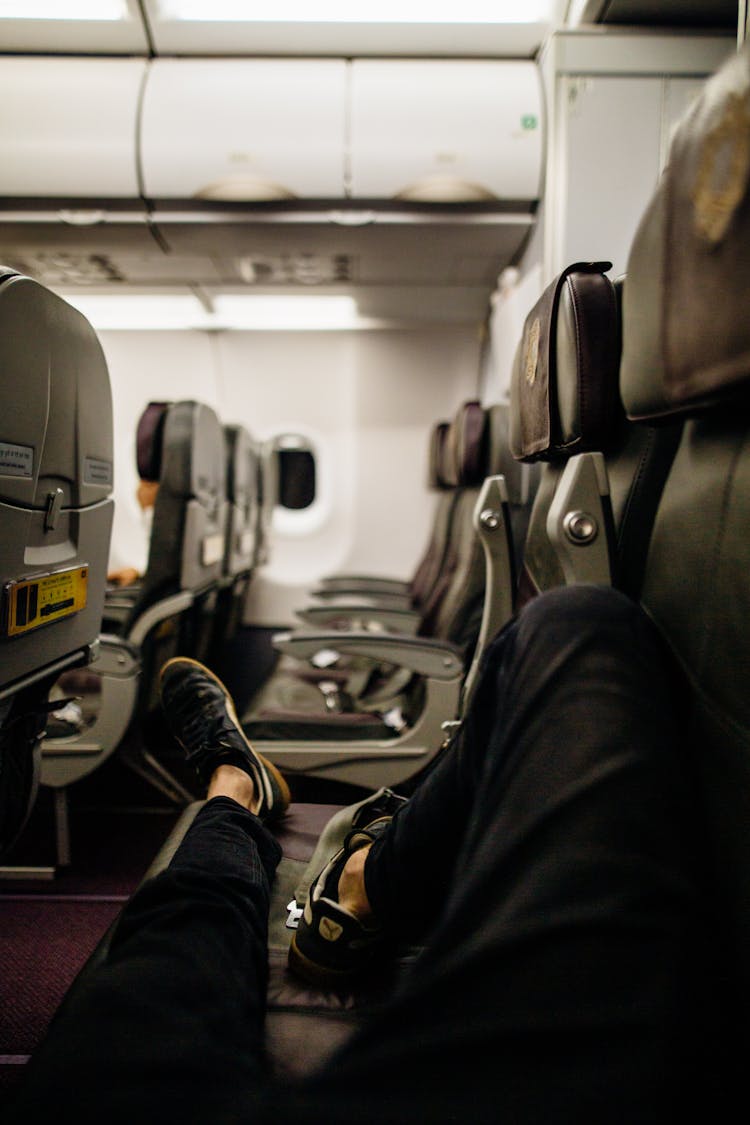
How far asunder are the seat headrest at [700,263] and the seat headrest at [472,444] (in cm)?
182

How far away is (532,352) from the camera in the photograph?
1.29 meters

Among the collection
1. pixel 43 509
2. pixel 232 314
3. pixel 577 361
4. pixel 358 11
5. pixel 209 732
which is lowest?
pixel 209 732

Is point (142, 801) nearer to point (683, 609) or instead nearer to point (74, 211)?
point (683, 609)

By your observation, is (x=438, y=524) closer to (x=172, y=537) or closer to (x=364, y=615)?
(x=364, y=615)

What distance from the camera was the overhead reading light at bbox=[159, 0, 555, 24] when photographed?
9.30 feet

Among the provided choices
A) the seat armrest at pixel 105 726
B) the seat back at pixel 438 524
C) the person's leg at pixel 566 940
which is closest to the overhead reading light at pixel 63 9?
the seat back at pixel 438 524

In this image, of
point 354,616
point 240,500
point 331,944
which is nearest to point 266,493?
point 240,500

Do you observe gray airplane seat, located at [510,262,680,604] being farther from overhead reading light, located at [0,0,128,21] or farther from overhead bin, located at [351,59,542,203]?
overhead reading light, located at [0,0,128,21]

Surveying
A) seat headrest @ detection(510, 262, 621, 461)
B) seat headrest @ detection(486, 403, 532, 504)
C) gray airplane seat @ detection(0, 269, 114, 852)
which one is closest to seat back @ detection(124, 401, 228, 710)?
gray airplane seat @ detection(0, 269, 114, 852)

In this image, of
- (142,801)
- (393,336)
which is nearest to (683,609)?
(142,801)

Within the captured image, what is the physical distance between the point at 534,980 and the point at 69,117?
11.9 feet

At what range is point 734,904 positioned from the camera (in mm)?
676

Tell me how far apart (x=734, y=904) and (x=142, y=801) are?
2.35m

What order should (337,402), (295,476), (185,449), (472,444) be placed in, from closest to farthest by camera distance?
(185,449), (472,444), (337,402), (295,476)
